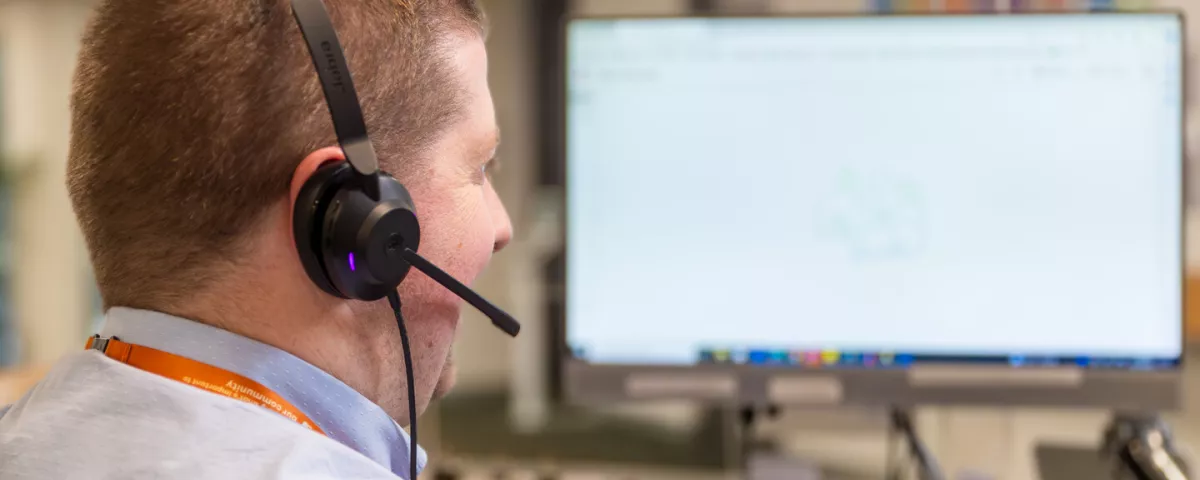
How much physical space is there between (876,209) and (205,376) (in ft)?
2.04

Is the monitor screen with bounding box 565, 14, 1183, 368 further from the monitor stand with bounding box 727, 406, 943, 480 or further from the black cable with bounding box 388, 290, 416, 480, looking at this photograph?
the black cable with bounding box 388, 290, 416, 480

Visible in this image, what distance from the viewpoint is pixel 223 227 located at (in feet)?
1.52

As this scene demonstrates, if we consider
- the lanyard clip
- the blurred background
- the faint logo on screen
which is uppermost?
the lanyard clip

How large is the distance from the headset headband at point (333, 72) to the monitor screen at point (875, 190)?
0.47 metres

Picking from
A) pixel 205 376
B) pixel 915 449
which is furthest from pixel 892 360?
pixel 205 376

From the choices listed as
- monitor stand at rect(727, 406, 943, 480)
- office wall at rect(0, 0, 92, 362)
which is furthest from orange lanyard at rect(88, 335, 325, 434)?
office wall at rect(0, 0, 92, 362)

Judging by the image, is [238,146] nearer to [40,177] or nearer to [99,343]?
[99,343]

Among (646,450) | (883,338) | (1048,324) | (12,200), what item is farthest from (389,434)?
(12,200)

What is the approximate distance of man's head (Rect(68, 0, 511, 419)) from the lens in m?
0.45

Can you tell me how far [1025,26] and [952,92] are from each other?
87 millimetres

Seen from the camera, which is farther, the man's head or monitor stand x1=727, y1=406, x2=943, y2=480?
monitor stand x1=727, y1=406, x2=943, y2=480

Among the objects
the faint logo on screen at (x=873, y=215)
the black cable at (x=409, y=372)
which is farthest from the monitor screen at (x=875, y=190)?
the black cable at (x=409, y=372)

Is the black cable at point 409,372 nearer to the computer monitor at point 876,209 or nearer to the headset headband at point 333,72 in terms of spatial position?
the headset headband at point 333,72

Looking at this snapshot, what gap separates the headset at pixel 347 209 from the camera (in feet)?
1.44
